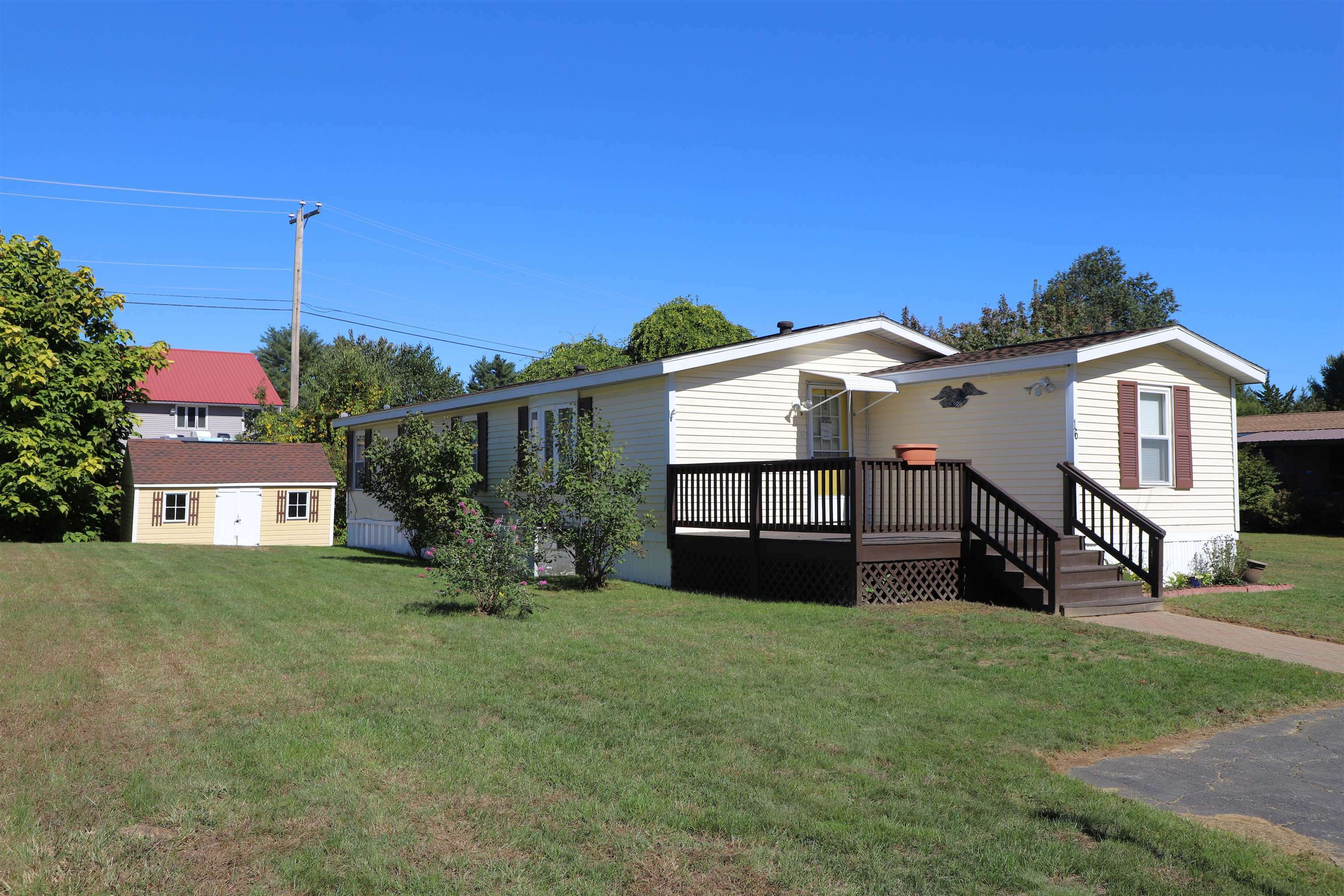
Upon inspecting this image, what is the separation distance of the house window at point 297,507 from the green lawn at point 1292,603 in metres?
25.1

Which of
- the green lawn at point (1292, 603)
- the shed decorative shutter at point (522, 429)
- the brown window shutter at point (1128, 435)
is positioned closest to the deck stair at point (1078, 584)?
the green lawn at point (1292, 603)

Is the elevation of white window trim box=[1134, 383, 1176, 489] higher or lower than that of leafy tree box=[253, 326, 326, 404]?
lower

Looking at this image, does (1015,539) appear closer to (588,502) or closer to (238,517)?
(588,502)

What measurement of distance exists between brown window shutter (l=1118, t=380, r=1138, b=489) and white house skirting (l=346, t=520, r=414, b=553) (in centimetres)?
1387

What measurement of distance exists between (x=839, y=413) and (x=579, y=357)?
24.7 meters

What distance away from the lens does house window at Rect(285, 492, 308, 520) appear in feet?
98.9

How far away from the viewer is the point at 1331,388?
4850 centimetres

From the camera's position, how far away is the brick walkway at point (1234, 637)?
9.07 m

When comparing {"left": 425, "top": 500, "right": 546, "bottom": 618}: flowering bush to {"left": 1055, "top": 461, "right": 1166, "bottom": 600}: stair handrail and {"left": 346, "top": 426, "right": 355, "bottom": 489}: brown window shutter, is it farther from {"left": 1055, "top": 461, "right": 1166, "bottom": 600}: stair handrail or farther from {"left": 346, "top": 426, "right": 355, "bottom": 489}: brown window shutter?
{"left": 346, "top": 426, "right": 355, "bottom": 489}: brown window shutter

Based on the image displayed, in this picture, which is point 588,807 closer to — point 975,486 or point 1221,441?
point 975,486

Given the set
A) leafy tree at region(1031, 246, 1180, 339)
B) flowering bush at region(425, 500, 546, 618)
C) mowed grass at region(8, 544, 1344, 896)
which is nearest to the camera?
mowed grass at region(8, 544, 1344, 896)

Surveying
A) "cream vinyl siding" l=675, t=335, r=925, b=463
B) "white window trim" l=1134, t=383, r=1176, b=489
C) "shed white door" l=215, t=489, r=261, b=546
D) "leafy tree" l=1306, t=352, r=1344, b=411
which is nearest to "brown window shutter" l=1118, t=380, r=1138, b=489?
"white window trim" l=1134, t=383, r=1176, b=489

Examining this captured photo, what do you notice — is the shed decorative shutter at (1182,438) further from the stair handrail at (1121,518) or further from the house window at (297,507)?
the house window at (297,507)

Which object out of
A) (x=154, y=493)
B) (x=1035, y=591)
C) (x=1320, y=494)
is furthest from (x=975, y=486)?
(x=154, y=493)
